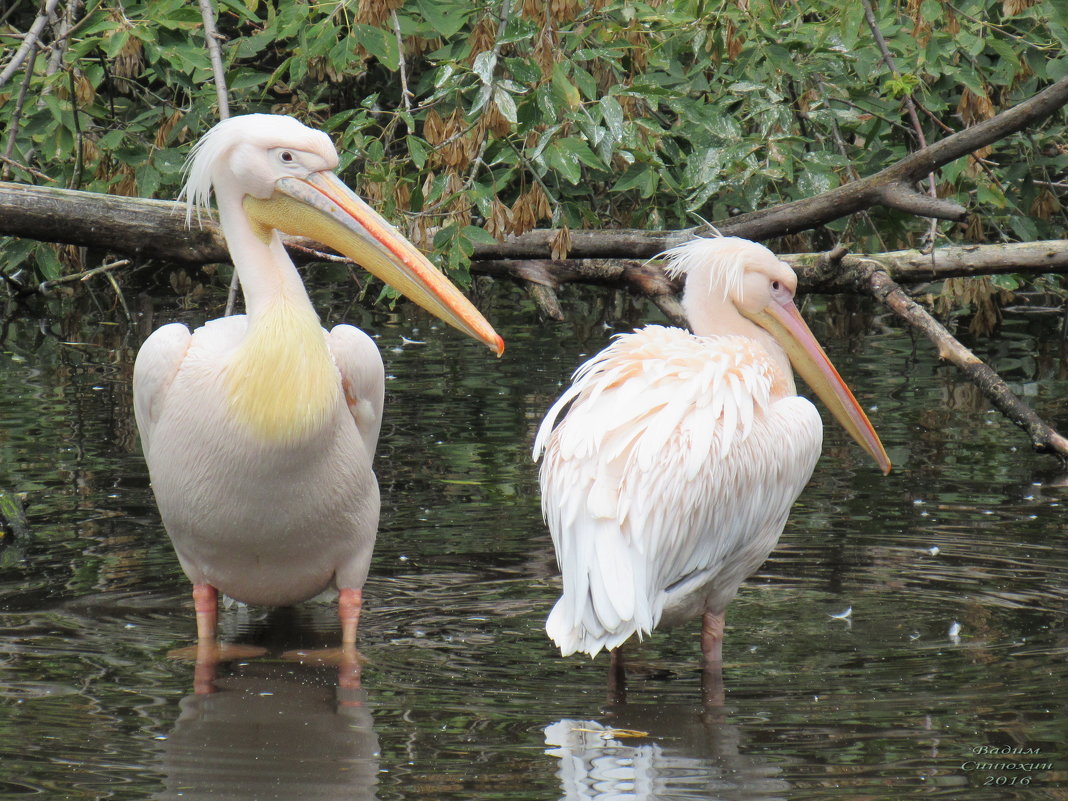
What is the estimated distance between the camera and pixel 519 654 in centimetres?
369

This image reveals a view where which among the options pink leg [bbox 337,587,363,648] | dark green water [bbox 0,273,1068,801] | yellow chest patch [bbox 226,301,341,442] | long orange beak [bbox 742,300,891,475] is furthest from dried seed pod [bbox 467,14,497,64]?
pink leg [bbox 337,587,363,648]

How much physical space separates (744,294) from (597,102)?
0.95 meters

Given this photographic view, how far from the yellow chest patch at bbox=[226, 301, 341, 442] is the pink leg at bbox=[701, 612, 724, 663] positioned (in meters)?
1.14

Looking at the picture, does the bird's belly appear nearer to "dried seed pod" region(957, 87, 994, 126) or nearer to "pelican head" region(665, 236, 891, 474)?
"pelican head" region(665, 236, 891, 474)

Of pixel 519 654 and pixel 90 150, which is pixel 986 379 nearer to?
pixel 519 654

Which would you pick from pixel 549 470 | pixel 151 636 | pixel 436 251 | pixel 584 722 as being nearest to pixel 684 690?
pixel 584 722

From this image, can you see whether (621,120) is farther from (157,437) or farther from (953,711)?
(953,711)

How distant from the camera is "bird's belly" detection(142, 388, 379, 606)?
3.62 m

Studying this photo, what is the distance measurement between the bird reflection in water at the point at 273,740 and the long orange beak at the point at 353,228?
3.31 feet

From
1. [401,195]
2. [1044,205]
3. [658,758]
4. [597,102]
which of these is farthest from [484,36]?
[1044,205]

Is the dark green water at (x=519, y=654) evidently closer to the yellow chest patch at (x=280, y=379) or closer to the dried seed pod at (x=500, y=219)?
the yellow chest patch at (x=280, y=379)

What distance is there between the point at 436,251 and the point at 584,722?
2.10 meters

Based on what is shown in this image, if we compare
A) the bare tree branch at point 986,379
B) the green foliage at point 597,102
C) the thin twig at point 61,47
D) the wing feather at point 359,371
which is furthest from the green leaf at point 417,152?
the thin twig at point 61,47

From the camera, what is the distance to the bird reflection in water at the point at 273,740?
9.29ft
